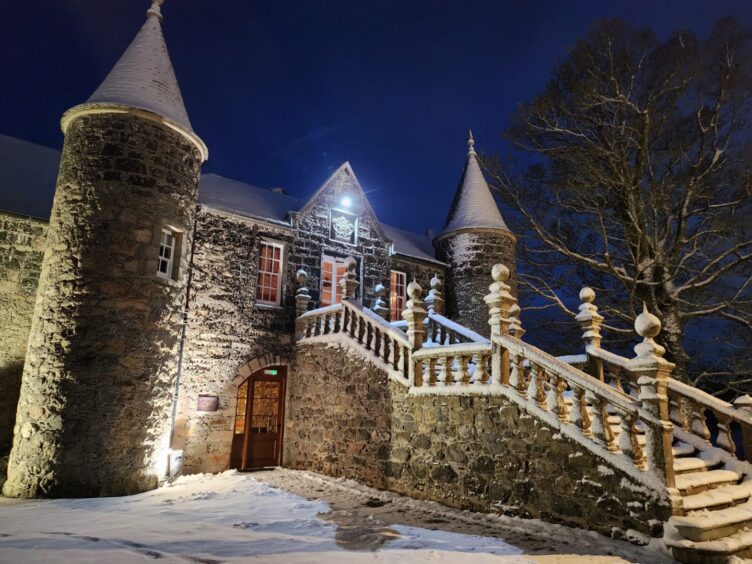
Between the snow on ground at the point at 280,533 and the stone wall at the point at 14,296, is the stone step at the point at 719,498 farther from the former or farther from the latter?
the stone wall at the point at 14,296

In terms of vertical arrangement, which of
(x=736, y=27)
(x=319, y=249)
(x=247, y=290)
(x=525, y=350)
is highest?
(x=736, y=27)

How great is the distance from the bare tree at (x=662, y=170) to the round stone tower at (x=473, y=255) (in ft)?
3.73

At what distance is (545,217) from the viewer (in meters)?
13.6

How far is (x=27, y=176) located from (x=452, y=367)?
999cm

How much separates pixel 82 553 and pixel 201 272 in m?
6.66

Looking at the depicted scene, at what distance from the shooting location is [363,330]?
349 inches

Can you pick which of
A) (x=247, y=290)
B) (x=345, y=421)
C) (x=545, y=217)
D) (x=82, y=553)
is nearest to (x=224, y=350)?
(x=247, y=290)

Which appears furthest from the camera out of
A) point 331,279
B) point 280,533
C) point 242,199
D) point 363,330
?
point 331,279

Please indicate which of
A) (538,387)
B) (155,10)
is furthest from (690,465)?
(155,10)

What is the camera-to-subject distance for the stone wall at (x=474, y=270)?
1380 cm

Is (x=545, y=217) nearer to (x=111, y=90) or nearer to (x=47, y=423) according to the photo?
(x=111, y=90)

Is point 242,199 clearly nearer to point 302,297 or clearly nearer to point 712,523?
point 302,297

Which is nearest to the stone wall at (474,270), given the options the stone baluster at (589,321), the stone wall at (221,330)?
the stone wall at (221,330)

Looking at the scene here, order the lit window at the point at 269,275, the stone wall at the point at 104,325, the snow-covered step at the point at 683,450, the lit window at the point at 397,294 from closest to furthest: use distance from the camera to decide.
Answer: the snow-covered step at the point at 683,450
the stone wall at the point at 104,325
the lit window at the point at 269,275
the lit window at the point at 397,294
